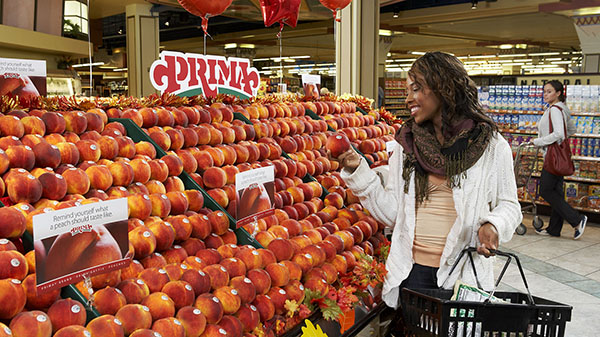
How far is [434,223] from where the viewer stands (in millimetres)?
2033

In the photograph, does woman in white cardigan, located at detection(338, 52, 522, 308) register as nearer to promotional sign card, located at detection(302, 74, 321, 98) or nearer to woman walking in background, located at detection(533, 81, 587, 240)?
promotional sign card, located at detection(302, 74, 321, 98)

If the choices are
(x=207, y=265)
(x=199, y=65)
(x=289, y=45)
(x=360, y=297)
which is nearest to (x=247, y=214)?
(x=207, y=265)

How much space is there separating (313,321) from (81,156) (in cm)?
95

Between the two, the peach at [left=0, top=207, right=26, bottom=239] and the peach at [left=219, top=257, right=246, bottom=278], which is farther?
the peach at [left=219, top=257, right=246, bottom=278]

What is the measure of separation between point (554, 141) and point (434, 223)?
16.4 feet

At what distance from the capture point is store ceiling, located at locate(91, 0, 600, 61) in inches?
456

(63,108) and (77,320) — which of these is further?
(63,108)

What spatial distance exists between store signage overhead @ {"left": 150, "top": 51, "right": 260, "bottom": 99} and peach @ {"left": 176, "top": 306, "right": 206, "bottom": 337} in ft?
4.25

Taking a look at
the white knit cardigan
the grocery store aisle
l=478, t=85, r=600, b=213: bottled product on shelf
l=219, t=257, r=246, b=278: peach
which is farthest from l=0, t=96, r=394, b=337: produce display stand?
l=478, t=85, r=600, b=213: bottled product on shelf

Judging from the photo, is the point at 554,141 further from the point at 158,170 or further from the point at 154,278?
the point at 154,278

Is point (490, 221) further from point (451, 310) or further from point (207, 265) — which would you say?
point (207, 265)

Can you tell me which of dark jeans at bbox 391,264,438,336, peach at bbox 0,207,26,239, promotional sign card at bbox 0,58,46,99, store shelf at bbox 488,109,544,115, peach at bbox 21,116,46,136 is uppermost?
promotional sign card at bbox 0,58,46,99

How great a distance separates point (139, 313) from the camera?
1.34 metres

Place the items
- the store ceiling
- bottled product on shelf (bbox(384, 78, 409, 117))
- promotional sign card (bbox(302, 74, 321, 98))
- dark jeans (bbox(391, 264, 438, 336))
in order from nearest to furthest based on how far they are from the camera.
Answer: dark jeans (bbox(391, 264, 438, 336)) → promotional sign card (bbox(302, 74, 321, 98)) → the store ceiling → bottled product on shelf (bbox(384, 78, 409, 117))
